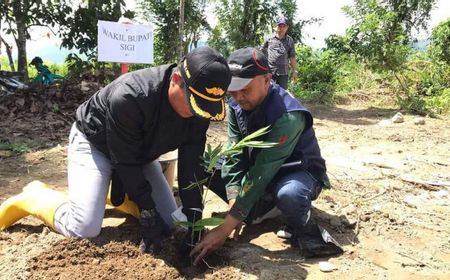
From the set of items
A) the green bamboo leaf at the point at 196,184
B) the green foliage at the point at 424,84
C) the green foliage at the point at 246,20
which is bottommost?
the green bamboo leaf at the point at 196,184

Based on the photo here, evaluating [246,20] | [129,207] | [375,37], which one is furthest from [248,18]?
[129,207]

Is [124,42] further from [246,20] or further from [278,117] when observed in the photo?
[246,20]

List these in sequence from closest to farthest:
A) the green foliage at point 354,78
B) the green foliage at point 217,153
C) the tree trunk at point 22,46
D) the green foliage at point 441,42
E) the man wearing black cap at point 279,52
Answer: the green foliage at point 217,153, the man wearing black cap at point 279,52, the tree trunk at point 22,46, the green foliage at point 441,42, the green foliage at point 354,78

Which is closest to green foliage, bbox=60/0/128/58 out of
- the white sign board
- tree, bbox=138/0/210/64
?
the white sign board

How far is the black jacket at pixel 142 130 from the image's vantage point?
2059 mm

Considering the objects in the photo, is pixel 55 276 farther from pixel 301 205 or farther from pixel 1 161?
pixel 1 161

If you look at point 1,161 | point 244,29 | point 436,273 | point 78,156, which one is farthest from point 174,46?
point 436,273

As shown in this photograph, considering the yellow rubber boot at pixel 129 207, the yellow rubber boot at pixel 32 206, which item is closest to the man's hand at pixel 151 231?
the yellow rubber boot at pixel 129 207

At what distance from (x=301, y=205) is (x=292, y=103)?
542 millimetres

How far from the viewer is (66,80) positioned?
247 inches

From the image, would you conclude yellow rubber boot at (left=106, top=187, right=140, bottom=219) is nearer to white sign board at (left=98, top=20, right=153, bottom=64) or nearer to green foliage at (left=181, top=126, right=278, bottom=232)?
green foliage at (left=181, top=126, right=278, bottom=232)

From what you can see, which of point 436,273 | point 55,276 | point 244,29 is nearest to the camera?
point 55,276

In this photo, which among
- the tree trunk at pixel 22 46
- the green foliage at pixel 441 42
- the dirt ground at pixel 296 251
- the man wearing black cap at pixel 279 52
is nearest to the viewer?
the dirt ground at pixel 296 251

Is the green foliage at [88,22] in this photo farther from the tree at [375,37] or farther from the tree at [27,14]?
the tree at [375,37]
